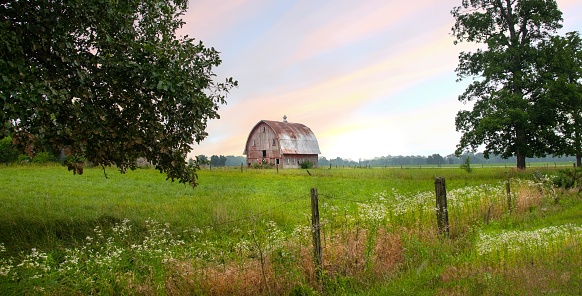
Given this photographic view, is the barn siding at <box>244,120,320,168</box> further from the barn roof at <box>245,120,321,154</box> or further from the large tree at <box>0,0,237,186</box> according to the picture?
the large tree at <box>0,0,237,186</box>

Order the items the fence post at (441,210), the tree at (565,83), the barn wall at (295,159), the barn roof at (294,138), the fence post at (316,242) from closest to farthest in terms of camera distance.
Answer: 1. the fence post at (316,242)
2. the fence post at (441,210)
3. the tree at (565,83)
4. the barn wall at (295,159)
5. the barn roof at (294,138)

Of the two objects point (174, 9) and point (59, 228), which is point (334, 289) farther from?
point (174, 9)

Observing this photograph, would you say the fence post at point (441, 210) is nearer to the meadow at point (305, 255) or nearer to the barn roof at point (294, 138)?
the meadow at point (305, 255)

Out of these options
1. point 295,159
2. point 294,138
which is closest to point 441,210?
point 295,159

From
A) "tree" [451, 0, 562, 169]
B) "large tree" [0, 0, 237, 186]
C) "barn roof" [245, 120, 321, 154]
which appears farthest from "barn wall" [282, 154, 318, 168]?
"large tree" [0, 0, 237, 186]

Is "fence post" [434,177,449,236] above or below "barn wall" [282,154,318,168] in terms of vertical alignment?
below

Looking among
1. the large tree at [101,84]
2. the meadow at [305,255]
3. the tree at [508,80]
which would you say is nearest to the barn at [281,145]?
the tree at [508,80]

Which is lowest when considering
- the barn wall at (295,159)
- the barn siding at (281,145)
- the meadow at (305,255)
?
the meadow at (305,255)

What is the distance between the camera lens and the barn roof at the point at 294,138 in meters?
67.9

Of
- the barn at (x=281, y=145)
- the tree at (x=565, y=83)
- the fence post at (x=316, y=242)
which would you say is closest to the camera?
the fence post at (x=316, y=242)

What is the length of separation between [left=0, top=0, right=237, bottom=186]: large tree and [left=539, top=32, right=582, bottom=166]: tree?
3103cm

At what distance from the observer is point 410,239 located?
1018cm

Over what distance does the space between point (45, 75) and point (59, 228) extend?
586 cm

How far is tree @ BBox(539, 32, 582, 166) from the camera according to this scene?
108 feet
